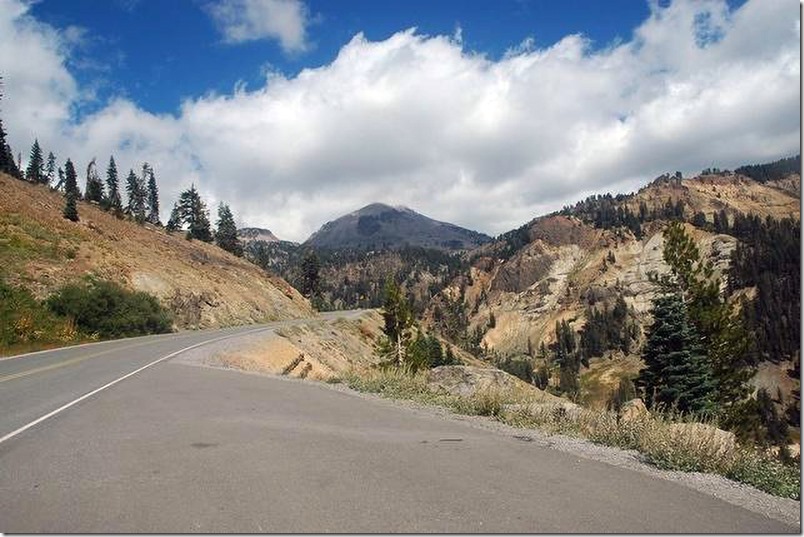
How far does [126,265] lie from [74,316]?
1468 centimetres

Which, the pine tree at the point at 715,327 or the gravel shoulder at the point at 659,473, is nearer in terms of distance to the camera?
the gravel shoulder at the point at 659,473

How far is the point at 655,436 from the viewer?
24.8 ft

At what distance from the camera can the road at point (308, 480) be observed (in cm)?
499

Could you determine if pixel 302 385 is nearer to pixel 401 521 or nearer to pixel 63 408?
pixel 63 408

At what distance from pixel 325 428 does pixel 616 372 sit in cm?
19021

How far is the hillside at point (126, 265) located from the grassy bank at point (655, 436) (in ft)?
101

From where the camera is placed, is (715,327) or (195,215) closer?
(715,327)

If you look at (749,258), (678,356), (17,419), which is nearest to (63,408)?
(17,419)

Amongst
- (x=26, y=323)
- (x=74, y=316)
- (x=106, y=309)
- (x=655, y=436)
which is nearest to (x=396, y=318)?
(x=106, y=309)

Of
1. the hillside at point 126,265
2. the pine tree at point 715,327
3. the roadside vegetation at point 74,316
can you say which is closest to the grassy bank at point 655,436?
the roadside vegetation at point 74,316

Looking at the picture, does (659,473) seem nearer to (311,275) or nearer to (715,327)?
(715,327)

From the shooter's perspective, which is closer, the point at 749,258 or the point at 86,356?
the point at 86,356

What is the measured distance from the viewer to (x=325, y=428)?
8.97m

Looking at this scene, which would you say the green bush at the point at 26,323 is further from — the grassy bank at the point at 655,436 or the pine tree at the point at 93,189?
the pine tree at the point at 93,189
